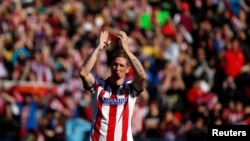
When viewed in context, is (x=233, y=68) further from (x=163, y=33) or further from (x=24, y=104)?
(x=24, y=104)

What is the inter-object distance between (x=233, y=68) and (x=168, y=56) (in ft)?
5.49

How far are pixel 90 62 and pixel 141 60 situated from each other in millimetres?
11109

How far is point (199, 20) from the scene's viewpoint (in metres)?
24.3

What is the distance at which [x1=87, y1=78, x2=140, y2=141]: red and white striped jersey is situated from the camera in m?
10.5

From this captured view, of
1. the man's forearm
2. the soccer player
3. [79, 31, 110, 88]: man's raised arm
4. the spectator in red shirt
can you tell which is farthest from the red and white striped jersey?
the spectator in red shirt

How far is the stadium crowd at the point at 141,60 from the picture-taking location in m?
18.8

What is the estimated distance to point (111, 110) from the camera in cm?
1051

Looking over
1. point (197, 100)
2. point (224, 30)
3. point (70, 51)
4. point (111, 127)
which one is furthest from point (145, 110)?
point (111, 127)

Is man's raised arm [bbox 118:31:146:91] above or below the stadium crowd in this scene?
above

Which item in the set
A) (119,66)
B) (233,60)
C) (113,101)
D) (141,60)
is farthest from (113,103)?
(233,60)

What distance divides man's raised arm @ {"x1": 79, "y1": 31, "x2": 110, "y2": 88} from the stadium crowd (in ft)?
23.8

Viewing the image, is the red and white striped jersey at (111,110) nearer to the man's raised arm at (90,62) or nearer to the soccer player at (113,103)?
the soccer player at (113,103)

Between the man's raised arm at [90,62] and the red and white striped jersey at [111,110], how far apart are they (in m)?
0.13

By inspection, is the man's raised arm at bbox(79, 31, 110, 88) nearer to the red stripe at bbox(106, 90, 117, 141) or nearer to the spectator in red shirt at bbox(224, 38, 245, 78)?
the red stripe at bbox(106, 90, 117, 141)
